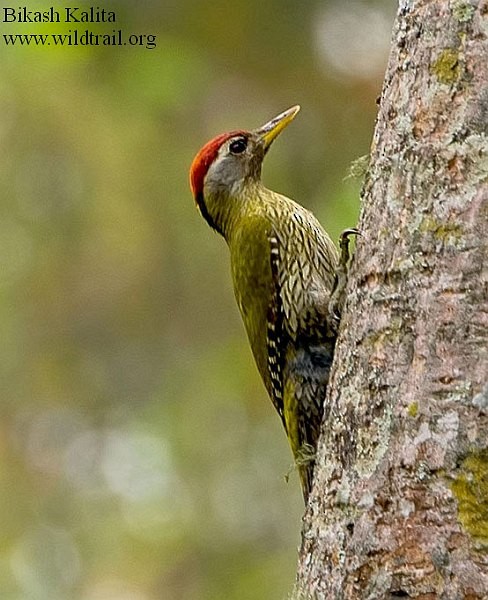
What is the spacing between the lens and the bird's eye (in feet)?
15.9

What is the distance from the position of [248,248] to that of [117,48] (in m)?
2.75

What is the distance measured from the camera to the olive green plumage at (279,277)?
4105 millimetres

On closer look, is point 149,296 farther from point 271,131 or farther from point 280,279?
point 280,279

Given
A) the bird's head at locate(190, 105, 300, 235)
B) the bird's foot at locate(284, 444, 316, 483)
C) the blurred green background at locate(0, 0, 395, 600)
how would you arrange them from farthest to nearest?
the blurred green background at locate(0, 0, 395, 600), the bird's head at locate(190, 105, 300, 235), the bird's foot at locate(284, 444, 316, 483)

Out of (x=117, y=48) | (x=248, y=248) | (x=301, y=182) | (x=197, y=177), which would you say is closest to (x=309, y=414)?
(x=248, y=248)

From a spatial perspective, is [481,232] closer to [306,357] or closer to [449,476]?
[449,476]

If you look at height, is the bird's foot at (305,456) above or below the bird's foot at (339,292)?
below

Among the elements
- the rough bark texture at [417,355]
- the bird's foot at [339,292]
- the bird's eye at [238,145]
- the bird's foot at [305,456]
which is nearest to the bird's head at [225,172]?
the bird's eye at [238,145]

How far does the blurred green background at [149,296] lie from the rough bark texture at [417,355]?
3586 millimetres

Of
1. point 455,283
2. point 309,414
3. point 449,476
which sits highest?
point 455,283

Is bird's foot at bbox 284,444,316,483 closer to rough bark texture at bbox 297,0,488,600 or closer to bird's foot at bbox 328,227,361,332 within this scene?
bird's foot at bbox 328,227,361,332

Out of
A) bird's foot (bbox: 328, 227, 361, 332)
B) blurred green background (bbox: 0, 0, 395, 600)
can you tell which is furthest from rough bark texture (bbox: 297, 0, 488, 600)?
blurred green background (bbox: 0, 0, 395, 600)

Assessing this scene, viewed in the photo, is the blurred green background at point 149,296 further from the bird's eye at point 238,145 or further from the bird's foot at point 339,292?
the bird's foot at point 339,292

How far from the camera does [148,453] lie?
24.2ft
